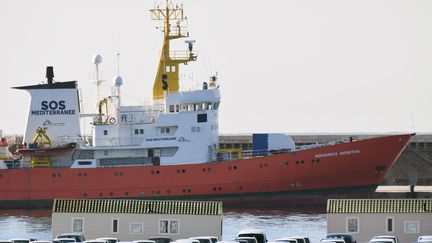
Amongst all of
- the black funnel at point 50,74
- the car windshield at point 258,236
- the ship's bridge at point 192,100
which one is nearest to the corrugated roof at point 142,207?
the car windshield at point 258,236

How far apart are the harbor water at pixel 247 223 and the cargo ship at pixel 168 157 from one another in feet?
4.01

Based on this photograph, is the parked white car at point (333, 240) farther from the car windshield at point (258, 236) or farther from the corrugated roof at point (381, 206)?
the corrugated roof at point (381, 206)

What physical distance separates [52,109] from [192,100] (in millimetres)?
Result: 6769

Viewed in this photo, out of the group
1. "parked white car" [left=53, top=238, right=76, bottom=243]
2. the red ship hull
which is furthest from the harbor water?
"parked white car" [left=53, top=238, right=76, bottom=243]

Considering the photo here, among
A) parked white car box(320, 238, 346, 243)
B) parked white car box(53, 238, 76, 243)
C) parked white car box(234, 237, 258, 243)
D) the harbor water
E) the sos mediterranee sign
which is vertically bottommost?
parked white car box(320, 238, 346, 243)

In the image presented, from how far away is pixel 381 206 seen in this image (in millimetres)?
47750

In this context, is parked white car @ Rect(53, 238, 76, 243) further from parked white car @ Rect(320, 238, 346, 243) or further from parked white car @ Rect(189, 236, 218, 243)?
parked white car @ Rect(320, 238, 346, 243)

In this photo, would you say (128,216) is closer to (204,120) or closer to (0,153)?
(204,120)

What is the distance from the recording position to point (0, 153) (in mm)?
70500

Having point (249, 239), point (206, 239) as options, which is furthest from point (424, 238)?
point (206, 239)

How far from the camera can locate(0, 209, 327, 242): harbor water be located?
55.1 m

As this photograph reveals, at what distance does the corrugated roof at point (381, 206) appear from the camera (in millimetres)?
47406

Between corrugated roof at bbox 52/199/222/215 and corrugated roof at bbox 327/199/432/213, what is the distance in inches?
153

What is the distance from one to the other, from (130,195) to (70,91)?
5.99 metres
